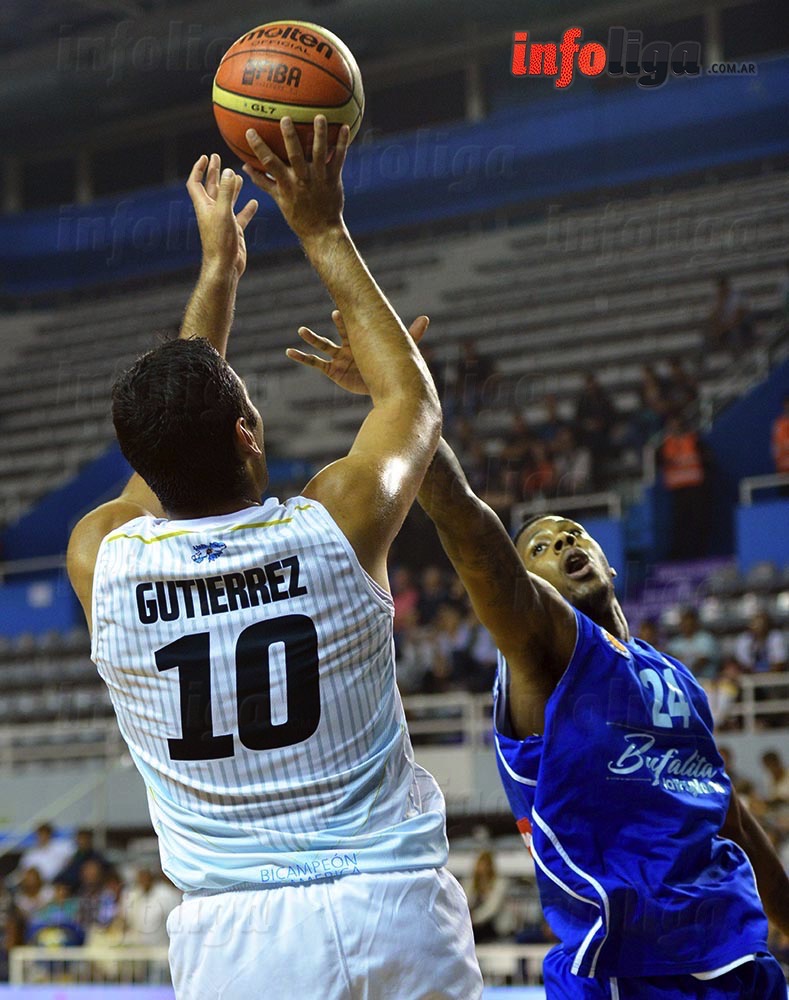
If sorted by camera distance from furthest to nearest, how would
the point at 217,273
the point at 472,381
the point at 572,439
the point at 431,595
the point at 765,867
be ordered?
the point at 472,381 → the point at 572,439 → the point at 431,595 → the point at 765,867 → the point at 217,273

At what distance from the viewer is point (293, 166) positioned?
6.59 feet

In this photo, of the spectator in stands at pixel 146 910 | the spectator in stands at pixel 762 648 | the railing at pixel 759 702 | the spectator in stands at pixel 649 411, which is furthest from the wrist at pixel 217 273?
the spectator in stands at pixel 649 411

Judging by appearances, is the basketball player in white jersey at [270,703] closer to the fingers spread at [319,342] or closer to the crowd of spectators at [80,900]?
the fingers spread at [319,342]

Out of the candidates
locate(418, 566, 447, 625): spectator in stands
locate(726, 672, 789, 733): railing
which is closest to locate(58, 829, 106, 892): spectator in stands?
locate(418, 566, 447, 625): spectator in stands

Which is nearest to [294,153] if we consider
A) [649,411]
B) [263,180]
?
[263,180]

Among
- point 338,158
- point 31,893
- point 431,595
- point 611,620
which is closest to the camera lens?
point 338,158

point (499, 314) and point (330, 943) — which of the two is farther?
point (499, 314)

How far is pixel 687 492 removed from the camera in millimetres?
11328

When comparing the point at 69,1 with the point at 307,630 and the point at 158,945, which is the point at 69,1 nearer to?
the point at 158,945

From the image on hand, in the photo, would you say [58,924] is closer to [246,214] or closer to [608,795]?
[608,795]

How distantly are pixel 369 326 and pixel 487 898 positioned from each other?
635cm

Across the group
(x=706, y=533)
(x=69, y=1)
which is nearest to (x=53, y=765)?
(x=706, y=533)

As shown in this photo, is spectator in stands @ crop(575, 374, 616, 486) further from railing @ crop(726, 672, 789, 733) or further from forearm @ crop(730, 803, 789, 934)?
forearm @ crop(730, 803, 789, 934)

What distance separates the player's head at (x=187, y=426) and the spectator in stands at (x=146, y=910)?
7.20 meters
